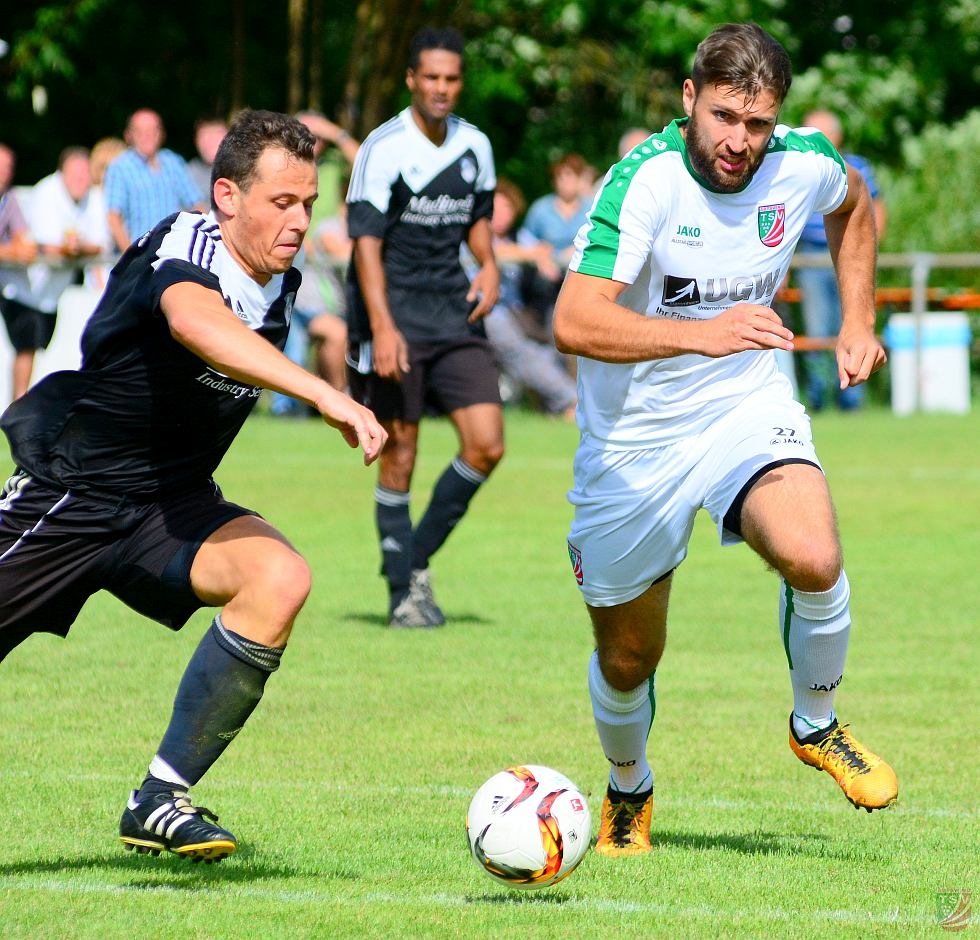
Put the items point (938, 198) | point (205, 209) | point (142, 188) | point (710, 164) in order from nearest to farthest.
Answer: point (710, 164), point (205, 209), point (142, 188), point (938, 198)

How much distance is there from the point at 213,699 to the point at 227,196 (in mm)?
1286

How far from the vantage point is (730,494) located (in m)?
5.33

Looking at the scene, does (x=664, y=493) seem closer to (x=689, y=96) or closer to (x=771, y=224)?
(x=771, y=224)

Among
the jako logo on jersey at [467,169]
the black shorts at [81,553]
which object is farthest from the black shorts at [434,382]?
the black shorts at [81,553]

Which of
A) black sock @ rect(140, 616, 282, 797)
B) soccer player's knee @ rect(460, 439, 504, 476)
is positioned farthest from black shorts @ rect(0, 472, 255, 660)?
soccer player's knee @ rect(460, 439, 504, 476)

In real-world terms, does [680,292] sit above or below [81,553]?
above

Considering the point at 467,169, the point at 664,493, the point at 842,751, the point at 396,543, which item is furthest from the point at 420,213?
the point at 842,751

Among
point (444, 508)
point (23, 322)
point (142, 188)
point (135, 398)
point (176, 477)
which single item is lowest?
point (23, 322)

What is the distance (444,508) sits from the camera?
367 inches

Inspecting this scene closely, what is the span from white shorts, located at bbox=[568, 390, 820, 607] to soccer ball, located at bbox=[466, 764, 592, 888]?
72 centimetres

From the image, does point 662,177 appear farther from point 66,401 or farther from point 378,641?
point 378,641

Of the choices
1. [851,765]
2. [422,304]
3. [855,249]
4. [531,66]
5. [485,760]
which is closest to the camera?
[851,765]

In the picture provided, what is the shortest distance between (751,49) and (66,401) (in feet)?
6.73

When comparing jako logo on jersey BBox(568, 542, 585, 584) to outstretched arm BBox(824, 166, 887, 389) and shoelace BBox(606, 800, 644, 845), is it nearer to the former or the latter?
shoelace BBox(606, 800, 644, 845)
